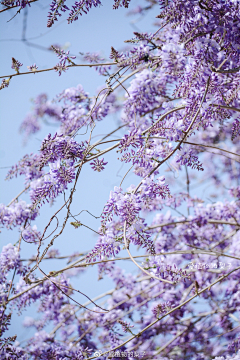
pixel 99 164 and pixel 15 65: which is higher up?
pixel 15 65

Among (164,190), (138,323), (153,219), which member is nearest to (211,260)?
(153,219)

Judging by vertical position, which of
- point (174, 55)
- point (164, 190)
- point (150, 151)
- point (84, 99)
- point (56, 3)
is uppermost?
point (84, 99)

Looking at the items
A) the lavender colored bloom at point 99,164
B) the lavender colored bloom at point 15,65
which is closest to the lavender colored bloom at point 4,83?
the lavender colored bloom at point 15,65

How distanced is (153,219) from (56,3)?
1620 millimetres

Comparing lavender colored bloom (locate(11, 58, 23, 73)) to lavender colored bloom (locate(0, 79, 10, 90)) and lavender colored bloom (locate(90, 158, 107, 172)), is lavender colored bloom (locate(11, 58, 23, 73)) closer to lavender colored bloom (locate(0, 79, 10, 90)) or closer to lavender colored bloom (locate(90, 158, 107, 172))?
lavender colored bloom (locate(0, 79, 10, 90))

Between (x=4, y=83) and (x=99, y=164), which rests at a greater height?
(x=4, y=83)

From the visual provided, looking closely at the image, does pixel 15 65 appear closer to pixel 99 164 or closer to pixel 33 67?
pixel 33 67

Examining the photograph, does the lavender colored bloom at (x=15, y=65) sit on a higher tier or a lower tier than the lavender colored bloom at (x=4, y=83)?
higher

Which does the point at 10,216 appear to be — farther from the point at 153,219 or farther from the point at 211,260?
the point at 211,260

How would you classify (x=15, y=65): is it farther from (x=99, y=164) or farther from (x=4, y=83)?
(x=99, y=164)

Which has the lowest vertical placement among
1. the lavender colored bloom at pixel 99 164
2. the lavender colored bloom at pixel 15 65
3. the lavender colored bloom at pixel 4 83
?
the lavender colored bloom at pixel 99 164

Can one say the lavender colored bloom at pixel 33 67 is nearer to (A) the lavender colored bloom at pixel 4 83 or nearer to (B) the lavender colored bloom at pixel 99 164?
(A) the lavender colored bloom at pixel 4 83

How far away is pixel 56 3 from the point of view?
1.16 metres

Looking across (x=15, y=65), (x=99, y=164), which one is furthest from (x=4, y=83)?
(x=99, y=164)
